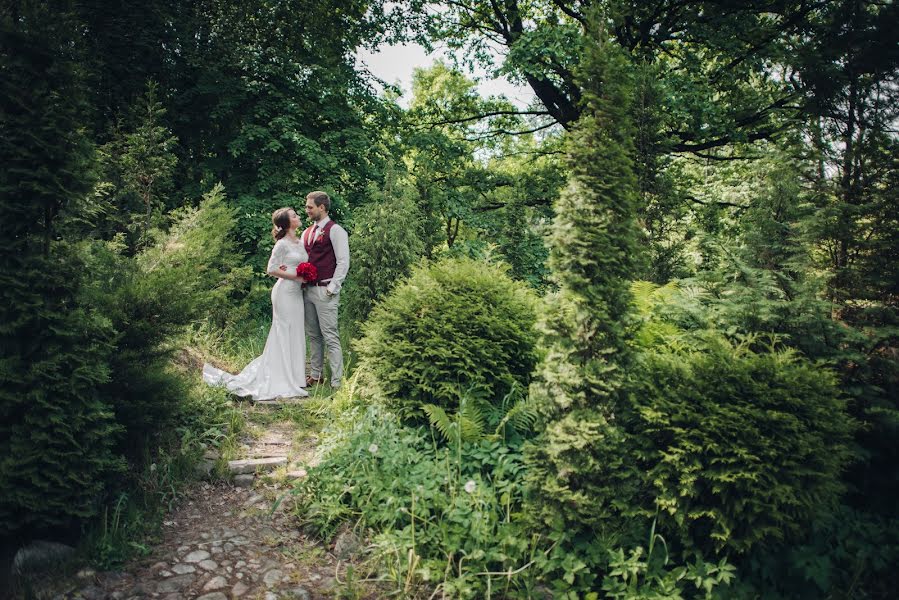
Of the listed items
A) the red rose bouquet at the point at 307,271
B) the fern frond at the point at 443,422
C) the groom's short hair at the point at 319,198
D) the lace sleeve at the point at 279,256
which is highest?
the groom's short hair at the point at 319,198

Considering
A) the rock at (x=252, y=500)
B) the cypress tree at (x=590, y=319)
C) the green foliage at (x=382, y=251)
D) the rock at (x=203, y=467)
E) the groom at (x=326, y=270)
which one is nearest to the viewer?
the cypress tree at (x=590, y=319)

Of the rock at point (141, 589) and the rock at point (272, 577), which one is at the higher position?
the rock at point (141, 589)

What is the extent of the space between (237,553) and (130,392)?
5.11ft

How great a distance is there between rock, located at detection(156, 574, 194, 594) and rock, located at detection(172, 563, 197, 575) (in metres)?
0.04

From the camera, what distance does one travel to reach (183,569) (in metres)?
3.38

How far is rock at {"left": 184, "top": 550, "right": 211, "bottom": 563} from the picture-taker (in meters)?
3.47

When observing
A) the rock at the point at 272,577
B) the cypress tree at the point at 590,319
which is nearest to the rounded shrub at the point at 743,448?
the cypress tree at the point at 590,319

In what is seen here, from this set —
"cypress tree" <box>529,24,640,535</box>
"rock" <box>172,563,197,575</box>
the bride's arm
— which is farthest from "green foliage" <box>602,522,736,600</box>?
the bride's arm

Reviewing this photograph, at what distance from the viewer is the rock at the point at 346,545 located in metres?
3.55

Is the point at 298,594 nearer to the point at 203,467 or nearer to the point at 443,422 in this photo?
the point at 443,422

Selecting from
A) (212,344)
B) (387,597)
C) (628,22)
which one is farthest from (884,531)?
(628,22)

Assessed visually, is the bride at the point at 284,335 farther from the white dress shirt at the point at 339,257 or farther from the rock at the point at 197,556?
the rock at the point at 197,556

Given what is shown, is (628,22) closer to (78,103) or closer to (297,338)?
(297,338)

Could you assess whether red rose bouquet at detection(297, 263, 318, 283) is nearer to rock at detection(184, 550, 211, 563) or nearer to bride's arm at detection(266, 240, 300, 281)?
bride's arm at detection(266, 240, 300, 281)
